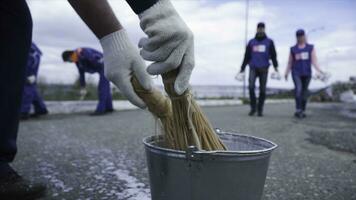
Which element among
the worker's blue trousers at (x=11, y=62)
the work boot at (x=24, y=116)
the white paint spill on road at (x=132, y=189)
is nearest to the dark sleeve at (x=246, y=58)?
the work boot at (x=24, y=116)

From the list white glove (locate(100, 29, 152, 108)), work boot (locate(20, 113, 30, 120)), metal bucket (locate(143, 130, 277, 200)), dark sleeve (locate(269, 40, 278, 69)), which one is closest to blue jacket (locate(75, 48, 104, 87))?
work boot (locate(20, 113, 30, 120))

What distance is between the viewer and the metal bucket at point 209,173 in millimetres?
1130

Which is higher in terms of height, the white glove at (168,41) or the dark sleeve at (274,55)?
the white glove at (168,41)

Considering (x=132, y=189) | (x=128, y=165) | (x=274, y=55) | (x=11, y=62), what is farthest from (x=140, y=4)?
(x=274, y=55)

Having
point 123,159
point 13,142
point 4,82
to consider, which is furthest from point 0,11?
point 123,159

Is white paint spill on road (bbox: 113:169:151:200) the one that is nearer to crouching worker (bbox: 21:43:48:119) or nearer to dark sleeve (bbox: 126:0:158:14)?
dark sleeve (bbox: 126:0:158:14)

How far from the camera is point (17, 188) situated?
1728mm

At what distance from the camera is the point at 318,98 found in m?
20.1

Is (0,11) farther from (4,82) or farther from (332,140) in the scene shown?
(332,140)

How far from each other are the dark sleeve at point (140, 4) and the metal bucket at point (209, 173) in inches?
19.8

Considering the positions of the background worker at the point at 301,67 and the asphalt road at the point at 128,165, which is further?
the background worker at the point at 301,67

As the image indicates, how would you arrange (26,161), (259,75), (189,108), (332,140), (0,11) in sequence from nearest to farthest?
(189,108), (0,11), (26,161), (332,140), (259,75)

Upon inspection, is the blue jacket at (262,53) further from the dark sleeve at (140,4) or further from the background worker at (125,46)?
the dark sleeve at (140,4)

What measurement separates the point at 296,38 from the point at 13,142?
654cm
